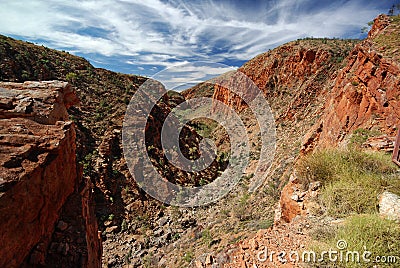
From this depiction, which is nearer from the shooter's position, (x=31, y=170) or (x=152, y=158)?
(x=31, y=170)

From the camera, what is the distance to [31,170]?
3328mm

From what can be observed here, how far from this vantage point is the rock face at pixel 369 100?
25.0ft

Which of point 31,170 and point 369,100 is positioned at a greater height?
point 369,100

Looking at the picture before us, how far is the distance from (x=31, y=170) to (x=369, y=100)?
10542 millimetres

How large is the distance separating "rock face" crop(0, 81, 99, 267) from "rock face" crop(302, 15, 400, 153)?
8913mm

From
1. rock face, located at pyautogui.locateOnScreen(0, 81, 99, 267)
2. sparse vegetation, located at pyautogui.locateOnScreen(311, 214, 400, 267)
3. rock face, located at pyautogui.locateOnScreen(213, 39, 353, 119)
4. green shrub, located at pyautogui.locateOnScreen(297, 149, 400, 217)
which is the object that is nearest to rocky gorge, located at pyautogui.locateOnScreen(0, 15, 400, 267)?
rock face, located at pyautogui.locateOnScreen(0, 81, 99, 267)

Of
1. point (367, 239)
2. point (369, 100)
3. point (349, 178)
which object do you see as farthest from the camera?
point (369, 100)

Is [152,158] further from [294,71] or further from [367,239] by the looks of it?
[294,71]

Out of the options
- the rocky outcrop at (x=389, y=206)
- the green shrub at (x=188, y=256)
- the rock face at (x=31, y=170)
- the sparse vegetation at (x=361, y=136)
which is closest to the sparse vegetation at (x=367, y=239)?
the rocky outcrop at (x=389, y=206)

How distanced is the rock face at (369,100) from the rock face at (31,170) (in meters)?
8.91

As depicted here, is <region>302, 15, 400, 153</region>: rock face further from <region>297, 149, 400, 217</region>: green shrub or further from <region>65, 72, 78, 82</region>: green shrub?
<region>65, 72, 78, 82</region>: green shrub

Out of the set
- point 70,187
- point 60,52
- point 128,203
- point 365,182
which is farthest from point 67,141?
point 60,52

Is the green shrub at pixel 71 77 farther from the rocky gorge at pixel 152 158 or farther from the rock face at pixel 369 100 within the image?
the rock face at pixel 369 100

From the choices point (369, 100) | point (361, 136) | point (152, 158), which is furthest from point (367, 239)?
point (152, 158)
